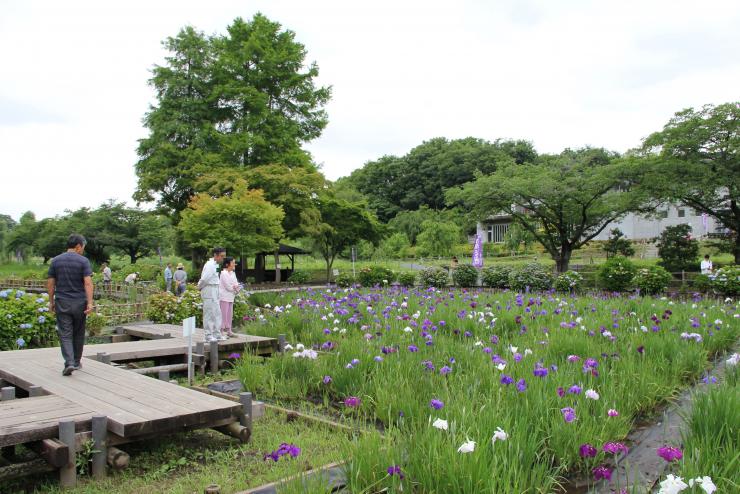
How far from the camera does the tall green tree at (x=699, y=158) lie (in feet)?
59.3

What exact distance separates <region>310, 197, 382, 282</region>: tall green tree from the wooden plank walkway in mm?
20900

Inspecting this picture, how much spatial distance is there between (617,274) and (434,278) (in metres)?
6.34

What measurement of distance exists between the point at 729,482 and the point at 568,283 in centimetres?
1502

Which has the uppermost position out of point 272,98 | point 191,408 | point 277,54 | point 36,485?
point 277,54

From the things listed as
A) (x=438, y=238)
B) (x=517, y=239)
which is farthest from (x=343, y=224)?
(x=517, y=239)

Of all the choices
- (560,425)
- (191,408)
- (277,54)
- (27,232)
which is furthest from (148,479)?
(27,232)

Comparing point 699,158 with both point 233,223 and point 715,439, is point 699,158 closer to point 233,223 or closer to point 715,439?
point 233,223

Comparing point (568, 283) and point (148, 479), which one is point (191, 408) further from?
point (568, 283)

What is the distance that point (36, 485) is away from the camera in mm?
3641

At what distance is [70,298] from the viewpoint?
5180mm

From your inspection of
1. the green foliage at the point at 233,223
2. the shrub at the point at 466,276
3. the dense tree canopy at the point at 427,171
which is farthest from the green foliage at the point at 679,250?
the dense tree canopy at the point at 427,171

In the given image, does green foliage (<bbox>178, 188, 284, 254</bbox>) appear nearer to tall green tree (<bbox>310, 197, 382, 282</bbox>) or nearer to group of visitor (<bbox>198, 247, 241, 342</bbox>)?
tall green tree (<bbox>310, 197, 382, 282</bbox>)

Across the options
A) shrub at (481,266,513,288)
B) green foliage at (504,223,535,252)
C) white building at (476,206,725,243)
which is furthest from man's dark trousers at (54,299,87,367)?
green foliage at (504,223,535,252)

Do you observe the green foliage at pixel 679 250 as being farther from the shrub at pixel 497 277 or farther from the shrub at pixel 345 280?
the shrub at pixel 345 280
